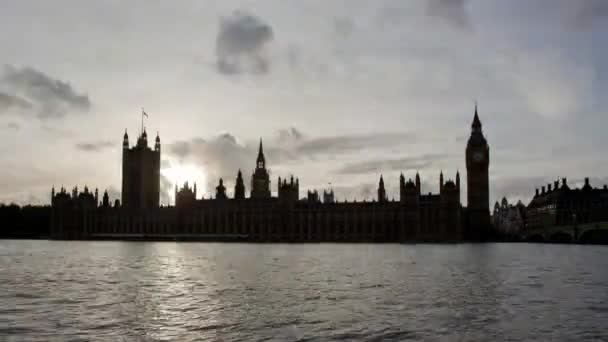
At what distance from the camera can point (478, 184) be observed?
144250 millimetres

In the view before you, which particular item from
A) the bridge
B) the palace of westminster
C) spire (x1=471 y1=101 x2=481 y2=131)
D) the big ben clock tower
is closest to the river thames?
the bridge

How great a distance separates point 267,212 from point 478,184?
4652cm

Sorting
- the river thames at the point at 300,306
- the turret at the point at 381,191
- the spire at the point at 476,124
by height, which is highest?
the spire at the point at 476,124

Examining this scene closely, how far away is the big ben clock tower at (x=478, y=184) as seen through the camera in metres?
139

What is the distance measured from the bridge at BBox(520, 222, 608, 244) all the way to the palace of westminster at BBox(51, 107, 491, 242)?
1214 cm

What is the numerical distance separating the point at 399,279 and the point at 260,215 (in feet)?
340

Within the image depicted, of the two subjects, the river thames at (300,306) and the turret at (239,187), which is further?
the turret at (239,187)

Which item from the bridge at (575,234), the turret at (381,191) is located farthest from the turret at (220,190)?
the bridge at (575,234)

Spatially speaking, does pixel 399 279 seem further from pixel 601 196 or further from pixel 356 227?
pixel 601 196

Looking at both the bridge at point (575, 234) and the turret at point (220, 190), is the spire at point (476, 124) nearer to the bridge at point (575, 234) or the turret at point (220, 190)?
the bridge at point (575, 234)

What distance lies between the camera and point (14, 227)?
173 metres

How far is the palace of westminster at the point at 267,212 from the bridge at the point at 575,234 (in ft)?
39.8

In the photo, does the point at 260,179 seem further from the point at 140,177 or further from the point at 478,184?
the point at 478,184

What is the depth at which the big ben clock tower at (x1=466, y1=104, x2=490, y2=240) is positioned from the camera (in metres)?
139
